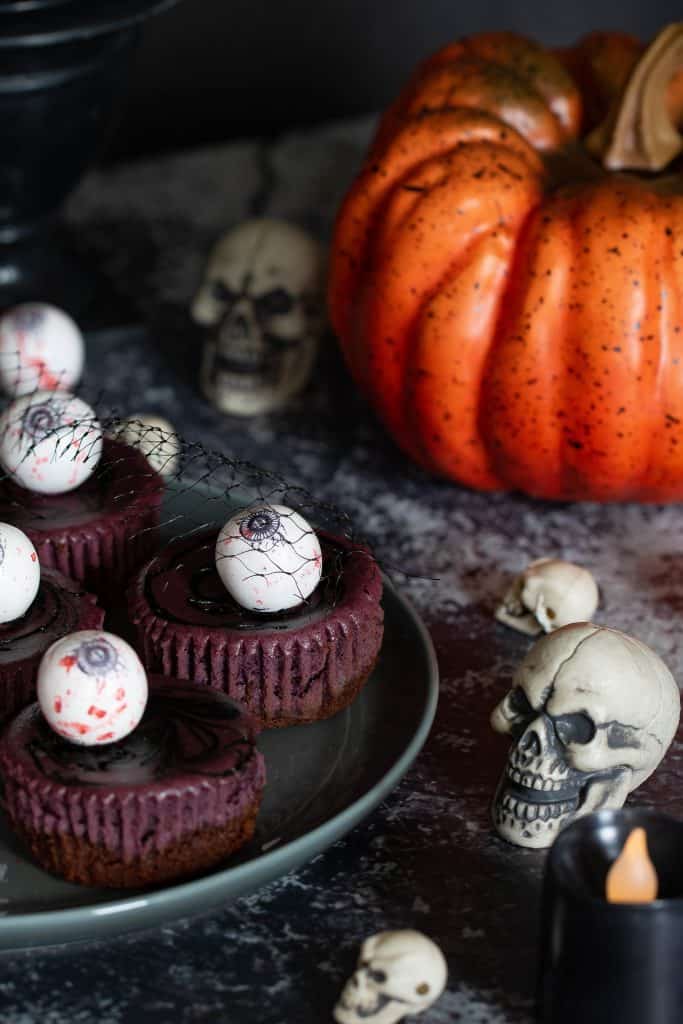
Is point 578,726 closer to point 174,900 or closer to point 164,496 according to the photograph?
point 174,900

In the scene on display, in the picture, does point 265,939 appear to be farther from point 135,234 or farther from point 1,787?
point 135,234

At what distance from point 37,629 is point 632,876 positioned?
44 cm

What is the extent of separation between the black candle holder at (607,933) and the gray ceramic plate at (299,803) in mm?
163

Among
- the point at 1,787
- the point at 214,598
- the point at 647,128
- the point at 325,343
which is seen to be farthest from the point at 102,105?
the point at 1,787

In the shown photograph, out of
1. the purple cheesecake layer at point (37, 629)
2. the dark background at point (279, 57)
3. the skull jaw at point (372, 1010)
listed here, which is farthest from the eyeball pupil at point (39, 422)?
the dark background at point (279, 57)

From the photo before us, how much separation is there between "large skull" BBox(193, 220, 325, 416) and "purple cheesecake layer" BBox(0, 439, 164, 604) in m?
0.37

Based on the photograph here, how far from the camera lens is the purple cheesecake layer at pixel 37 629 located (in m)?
1.01

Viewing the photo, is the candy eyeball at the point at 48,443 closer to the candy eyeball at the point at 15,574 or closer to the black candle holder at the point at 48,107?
the candy eyeball at the point at 15,574

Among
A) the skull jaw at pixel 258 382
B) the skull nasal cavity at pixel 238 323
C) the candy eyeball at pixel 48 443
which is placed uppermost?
the candy eyeball at pixel 48 443

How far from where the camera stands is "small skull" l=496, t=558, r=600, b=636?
122 centimetres

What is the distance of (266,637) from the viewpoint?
1039mm

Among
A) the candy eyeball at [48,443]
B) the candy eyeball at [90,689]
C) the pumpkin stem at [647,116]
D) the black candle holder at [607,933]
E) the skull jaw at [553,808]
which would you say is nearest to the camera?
the black candle holder at [607,933]

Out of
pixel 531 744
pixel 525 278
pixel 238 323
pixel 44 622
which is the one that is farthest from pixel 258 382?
pixel 531 744

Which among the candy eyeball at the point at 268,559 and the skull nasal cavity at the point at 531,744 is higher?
the candy eyeball at the point at 268,559
